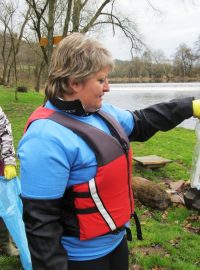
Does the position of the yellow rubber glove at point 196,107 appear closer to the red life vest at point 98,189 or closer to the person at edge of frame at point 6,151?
the red life vest at point 98,189

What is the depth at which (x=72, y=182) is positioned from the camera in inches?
67.2

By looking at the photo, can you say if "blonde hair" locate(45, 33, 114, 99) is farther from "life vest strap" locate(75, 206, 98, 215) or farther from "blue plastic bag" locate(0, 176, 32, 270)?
"blue plastic bag" locate(0, 176, 32, 270)

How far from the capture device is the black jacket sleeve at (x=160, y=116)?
2322 millimetres

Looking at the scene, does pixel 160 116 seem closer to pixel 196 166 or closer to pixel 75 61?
pixel 75 61

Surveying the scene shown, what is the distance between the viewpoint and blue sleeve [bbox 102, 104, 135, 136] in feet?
7.14

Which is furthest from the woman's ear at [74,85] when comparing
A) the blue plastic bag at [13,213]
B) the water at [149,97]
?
the water at [149,97]

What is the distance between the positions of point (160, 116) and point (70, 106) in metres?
0.78

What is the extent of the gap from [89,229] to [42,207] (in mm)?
272

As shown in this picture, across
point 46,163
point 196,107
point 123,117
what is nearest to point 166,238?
point 196,107

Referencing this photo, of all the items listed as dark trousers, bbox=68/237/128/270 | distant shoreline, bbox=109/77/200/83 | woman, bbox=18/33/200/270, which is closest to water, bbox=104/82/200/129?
dark trousers, bbox=68/237/128/270

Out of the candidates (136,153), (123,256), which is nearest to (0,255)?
(123,256)

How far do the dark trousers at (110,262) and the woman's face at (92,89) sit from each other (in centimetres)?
76

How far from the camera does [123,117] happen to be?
223 cm

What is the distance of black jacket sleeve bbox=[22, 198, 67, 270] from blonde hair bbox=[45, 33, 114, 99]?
51 centimetres
